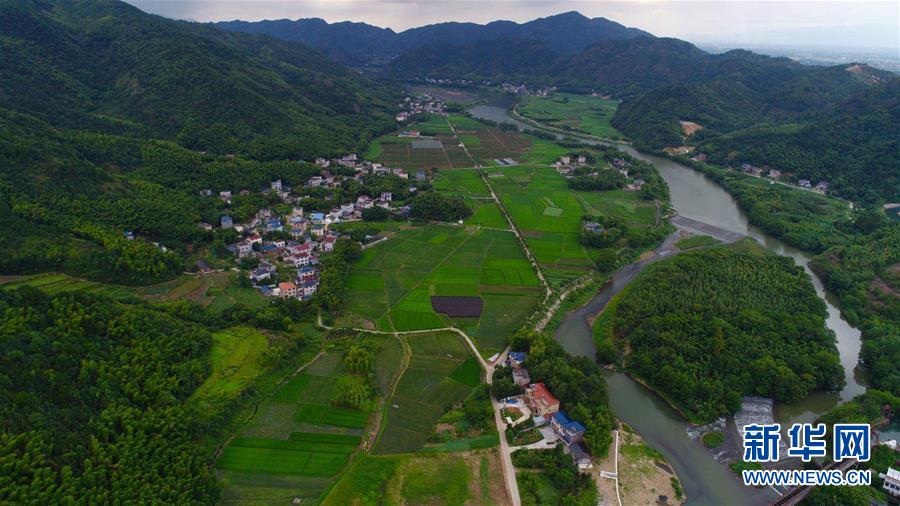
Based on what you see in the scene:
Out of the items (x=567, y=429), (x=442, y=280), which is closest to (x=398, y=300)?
(x=442, y=280)

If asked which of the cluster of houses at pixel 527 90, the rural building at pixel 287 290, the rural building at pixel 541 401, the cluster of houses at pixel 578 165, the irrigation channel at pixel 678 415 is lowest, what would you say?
the irrigation channel at pixel 678 415

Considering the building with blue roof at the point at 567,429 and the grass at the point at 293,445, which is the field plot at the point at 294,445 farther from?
the building with blue roof at the point at 567,429

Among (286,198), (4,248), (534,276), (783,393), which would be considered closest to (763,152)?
(534,276)

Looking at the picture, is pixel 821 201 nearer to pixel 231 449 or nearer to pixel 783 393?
pixel 783 393

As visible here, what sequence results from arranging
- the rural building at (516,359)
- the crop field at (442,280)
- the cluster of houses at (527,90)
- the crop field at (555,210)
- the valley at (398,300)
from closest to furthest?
the valley at (398,300) → the rural building at (516,359) → the crop field at (442,280) → the crop field at (555,210) → the cluster of houses at (527,90)

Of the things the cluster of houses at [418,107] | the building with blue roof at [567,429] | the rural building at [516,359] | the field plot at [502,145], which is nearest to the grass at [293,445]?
the rural building at [516,359]

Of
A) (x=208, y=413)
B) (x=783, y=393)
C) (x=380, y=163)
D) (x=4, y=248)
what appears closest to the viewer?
(x=208, y=413)

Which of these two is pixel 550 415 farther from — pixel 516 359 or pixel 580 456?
pixel 516 359
